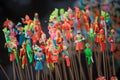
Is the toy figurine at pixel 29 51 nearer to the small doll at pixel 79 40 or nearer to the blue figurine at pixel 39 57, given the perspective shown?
the blue figurine at pixel 39 57

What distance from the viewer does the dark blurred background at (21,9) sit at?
2418 millimetres

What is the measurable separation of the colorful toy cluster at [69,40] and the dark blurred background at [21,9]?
50 mm

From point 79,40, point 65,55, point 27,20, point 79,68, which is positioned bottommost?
point 79,68

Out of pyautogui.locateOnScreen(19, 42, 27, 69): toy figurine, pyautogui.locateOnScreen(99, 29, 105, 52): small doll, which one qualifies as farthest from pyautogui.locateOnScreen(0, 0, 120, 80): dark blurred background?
pyautogui.locateOnScreen(99, 29, 105, 52): small doll

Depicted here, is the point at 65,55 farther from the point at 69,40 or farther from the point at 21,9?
the point at 21,9

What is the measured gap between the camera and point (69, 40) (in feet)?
7.86

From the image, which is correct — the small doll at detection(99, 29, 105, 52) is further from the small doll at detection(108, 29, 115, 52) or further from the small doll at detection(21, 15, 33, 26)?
the small doll at detection(21, 15, 33, 26)

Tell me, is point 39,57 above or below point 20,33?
below

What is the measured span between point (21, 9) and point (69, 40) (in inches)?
19.7

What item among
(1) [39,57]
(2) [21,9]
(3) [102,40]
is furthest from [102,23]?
(2) [21,9]

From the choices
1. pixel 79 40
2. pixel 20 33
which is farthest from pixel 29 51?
pixel 79 40

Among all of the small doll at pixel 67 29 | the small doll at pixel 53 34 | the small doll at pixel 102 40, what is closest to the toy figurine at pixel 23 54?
the small doll at pixel 53 34

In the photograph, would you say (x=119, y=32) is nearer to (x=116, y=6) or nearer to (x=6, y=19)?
(x=116, y=6)

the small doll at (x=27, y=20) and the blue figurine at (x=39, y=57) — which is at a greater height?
the small doll at (x=27, y=20)
